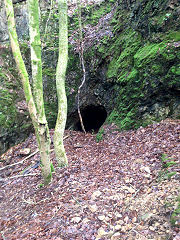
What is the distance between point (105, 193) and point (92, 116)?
25.2 feet

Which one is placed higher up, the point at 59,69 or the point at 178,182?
the point at 59,69

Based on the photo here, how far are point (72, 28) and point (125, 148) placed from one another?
321 inches

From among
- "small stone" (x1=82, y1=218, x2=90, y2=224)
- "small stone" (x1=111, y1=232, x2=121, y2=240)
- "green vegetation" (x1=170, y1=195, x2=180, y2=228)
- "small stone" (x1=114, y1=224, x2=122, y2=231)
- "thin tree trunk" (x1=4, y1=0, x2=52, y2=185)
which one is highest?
"thin tree trunk" (x1=4, y1=0, x2=52, y2=185)

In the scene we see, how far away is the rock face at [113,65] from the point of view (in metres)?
5.71

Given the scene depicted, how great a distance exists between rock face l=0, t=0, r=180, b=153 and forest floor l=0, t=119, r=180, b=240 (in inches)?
44.7

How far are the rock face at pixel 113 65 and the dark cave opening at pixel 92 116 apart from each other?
0.22 ft

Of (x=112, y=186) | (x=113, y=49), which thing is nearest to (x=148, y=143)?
(x=112, y=186)

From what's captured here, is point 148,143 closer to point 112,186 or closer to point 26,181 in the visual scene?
point 112,186

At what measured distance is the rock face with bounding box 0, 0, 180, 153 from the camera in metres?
5.71

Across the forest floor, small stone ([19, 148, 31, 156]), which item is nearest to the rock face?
small stone ([19, 148, 31, 156])

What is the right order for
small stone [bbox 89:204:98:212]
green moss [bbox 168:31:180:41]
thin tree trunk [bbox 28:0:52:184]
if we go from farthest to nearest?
green moss [bbox 168:31:180:41] → thin tree trunk [bbox 28:0:52:184] → small stone [bbox 89:204:98:212]

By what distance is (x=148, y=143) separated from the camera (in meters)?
5.06

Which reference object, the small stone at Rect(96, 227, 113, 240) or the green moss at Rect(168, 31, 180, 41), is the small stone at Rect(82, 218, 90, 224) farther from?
the green moss at Rect(168, 31, 180, 41)

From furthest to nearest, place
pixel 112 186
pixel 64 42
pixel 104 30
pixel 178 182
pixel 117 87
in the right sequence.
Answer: pixel 104 30 → pixel 117 87 → pixel 64 42 → pixel 112 186 → pixel 178 182
